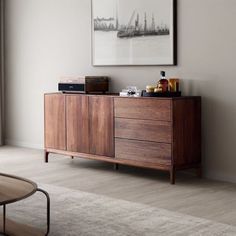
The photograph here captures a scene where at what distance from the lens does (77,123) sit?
5.88m

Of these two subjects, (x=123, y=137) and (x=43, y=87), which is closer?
(x=123, y=137)

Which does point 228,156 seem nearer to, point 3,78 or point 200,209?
point 200,209

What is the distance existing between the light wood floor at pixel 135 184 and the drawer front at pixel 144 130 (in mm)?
418

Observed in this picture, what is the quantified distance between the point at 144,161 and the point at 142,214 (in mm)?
1234

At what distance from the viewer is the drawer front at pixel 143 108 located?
5027 mm

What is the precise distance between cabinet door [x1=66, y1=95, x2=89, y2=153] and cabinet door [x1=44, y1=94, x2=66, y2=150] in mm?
87

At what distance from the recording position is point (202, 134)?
210 inches

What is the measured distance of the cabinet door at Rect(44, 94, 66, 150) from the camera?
19.8ft

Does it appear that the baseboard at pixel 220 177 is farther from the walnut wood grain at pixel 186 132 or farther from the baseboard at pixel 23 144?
the baseboard at pixel 23 144

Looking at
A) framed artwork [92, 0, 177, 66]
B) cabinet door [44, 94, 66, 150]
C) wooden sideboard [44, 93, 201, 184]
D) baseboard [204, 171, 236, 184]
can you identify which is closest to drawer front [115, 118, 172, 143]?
wooden sideboard [44, 93, 201, 184]

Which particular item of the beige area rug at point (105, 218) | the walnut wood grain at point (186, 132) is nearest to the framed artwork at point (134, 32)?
the walnut wood grain at point (186, 132)

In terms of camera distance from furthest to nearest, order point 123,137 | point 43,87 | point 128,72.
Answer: point 43,87
point 128,72
point 123,137

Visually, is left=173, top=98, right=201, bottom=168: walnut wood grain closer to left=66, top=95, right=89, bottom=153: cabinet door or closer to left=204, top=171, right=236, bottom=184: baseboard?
left=204, top=171, right=236, bottom=184: baseboard

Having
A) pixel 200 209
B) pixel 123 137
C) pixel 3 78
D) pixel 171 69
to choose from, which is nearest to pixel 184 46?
pixel 171 69
